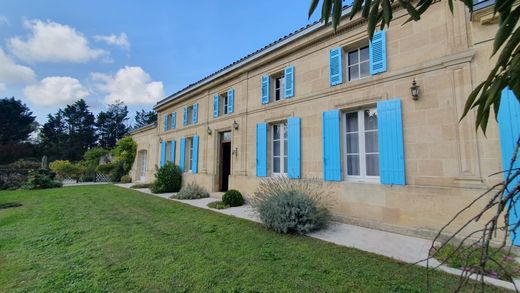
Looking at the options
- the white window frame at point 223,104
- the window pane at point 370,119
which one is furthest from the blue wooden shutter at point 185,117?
the window pane at point 370,119

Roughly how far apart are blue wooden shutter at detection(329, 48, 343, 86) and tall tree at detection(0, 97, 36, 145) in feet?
114

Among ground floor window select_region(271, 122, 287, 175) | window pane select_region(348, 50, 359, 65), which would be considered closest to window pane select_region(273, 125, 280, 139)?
ground floor window select_region(271, 122, 287, 175)

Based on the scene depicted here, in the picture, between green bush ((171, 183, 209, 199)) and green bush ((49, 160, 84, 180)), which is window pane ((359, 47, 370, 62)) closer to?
green bush ((171, 183, 209, 199))

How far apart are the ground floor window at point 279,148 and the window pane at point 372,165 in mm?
2592

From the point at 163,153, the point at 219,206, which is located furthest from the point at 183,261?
the point at 163,153

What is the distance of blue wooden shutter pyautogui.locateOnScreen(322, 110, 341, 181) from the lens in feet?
19.4

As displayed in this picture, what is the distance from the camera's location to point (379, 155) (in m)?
5.26

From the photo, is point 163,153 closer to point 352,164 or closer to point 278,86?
point 278,86

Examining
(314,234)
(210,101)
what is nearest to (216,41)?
(210,101)

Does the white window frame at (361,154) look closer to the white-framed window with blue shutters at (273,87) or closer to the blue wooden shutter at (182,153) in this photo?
the white-framed window with blue shutters at (273,87)

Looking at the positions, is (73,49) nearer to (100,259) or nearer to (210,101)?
(210,101)

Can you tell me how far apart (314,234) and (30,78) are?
25.5m

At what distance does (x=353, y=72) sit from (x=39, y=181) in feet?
57.6

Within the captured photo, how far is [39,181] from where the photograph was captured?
13375 mm
